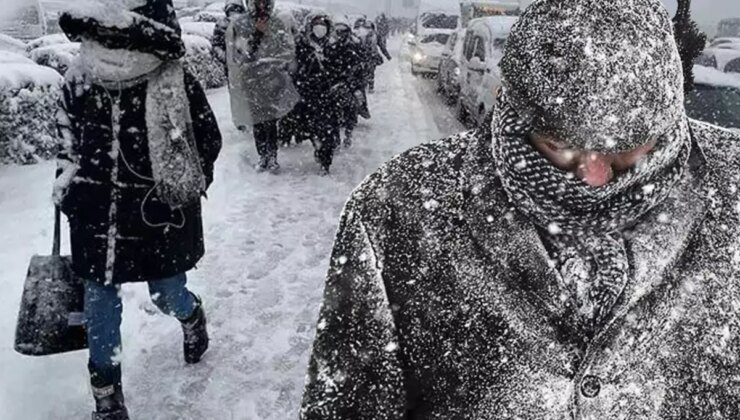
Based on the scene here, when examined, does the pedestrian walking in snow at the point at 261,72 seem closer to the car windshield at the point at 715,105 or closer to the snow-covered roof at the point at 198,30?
the car windshield at the point at 715,105

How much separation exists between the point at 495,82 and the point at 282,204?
3.86 m

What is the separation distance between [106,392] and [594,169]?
245 centimetres

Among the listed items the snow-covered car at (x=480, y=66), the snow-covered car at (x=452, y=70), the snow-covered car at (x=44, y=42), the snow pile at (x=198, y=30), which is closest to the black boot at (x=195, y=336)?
the snow-covered car at (x=480, y=66)

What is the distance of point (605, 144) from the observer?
118 cm

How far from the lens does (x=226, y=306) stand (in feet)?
14.3

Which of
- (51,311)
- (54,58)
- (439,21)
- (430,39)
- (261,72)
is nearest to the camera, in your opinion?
(51,311)

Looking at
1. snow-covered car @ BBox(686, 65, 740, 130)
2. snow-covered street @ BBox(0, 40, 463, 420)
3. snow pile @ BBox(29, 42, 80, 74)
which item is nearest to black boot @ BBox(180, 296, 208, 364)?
snow-covered street @ BBox(0, 40, 463, 420)

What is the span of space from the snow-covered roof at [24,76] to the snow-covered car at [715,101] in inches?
252

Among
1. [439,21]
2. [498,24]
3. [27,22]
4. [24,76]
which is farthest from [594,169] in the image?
[439,21]

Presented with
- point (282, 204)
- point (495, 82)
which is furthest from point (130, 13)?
point (495, 82)

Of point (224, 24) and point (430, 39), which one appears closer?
point (224, 24)

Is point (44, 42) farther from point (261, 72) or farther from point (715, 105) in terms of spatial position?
point (715, 105)

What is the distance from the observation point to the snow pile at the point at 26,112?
688cm

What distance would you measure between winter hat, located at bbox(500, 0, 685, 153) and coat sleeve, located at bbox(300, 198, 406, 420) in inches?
18.1
